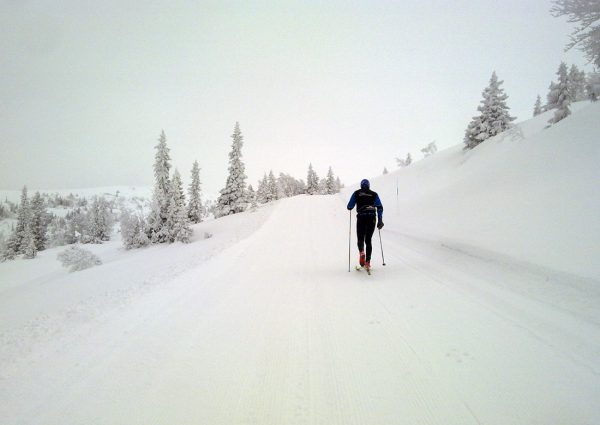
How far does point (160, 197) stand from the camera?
117 ft

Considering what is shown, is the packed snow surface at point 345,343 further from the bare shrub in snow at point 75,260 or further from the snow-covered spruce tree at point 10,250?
the snow-covered spruce tree at point 10,250

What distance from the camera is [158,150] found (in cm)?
3728

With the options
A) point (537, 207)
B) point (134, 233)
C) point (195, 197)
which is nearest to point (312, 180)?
point (195, 197)

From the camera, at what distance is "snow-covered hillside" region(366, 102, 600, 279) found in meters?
6.52

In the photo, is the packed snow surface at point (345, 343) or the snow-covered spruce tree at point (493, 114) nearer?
the packed snow surface at point (345, 343)

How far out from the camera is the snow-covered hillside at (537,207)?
21.4ft

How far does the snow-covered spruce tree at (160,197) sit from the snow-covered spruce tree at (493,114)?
38564 millimetres

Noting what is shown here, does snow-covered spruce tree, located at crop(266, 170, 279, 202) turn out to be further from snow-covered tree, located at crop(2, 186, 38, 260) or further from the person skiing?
the person skiing

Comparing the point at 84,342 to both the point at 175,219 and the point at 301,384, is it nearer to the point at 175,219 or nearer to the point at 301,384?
the point at 301,384

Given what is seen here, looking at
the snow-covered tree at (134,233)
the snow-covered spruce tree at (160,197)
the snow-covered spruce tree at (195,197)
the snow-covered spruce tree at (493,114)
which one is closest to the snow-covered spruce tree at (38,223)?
the snow-covered spruce tree at (195,197)

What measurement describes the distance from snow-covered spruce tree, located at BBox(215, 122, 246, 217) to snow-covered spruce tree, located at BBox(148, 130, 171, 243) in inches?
404

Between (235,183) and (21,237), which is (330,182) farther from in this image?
(21,237)

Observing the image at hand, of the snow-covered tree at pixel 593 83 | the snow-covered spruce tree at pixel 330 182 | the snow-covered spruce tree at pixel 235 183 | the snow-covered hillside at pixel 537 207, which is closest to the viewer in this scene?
the snow-covered hillside at pixel 537 207

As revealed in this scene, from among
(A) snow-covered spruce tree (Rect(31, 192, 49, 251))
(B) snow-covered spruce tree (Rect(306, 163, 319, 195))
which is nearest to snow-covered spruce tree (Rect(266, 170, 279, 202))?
(B) snow-covered spruce tree (Rect(306, 163, 319, 195))
